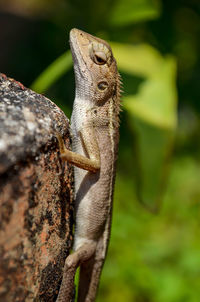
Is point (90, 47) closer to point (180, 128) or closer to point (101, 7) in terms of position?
point (101, 7)

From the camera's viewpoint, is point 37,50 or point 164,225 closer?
point 164,225

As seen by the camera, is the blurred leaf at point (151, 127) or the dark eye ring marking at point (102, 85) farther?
the blurred leaf at point (151, 127)

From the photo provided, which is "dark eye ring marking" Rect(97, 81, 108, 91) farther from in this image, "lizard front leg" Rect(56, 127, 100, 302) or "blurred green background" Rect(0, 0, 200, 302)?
"blurred green background" Rect(0, 0, 200, 302)

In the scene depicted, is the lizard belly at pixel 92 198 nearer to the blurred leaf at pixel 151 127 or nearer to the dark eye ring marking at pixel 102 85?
the dark eye ring marking at pixel 102 85

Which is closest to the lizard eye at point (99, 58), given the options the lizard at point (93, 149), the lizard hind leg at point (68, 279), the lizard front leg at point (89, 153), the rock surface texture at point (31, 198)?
the lizard at point (93, 149)

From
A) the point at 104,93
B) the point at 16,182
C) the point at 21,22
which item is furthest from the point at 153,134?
the point at 21,22
